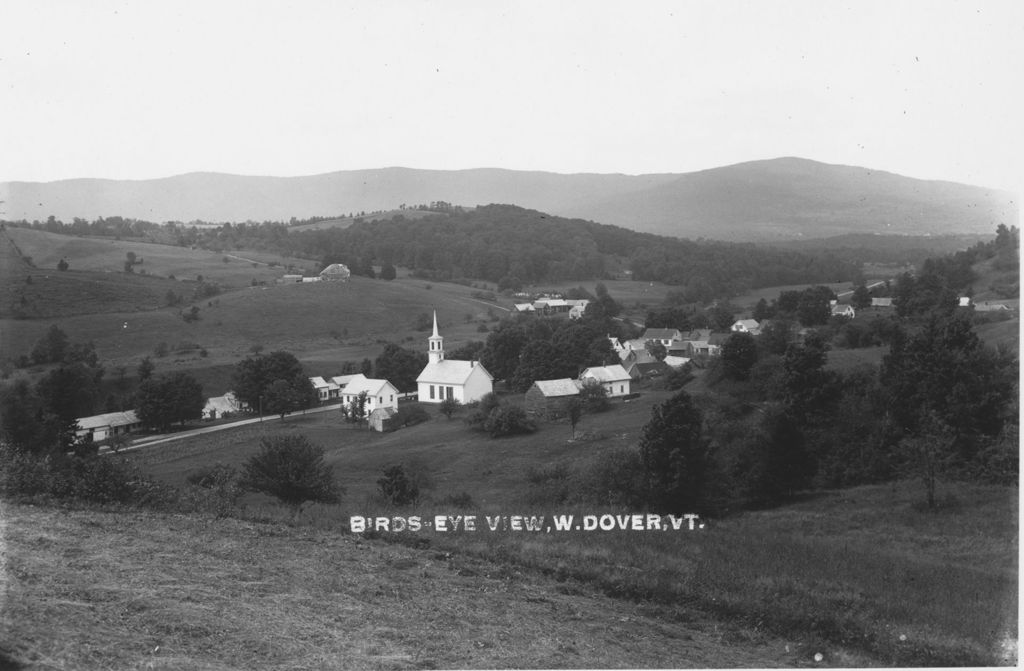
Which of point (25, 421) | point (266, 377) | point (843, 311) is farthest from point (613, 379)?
point (25, 421)

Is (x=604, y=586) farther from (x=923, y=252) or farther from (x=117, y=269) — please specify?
(x=117, y=269)

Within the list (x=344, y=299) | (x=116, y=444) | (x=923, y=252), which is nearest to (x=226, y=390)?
(x=116, y=444)

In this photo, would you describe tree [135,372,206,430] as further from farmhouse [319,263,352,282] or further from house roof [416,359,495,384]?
house roof [416,359,495,384]

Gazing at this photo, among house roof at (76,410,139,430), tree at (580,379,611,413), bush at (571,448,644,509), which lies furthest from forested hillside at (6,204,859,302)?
bush at (571,448,644,509)

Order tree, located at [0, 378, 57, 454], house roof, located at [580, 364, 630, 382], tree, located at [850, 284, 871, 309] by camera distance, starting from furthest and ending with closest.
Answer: tree, located at [850, 284, 871, 309] → house roof, located at [580, 364, 630, 382] → tree, located at [0, 378, 57, 454]

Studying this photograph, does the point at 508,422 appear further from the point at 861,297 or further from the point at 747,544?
the point at 861,297

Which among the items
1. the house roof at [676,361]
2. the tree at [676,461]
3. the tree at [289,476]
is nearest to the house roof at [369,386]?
the tree at [289,476]
